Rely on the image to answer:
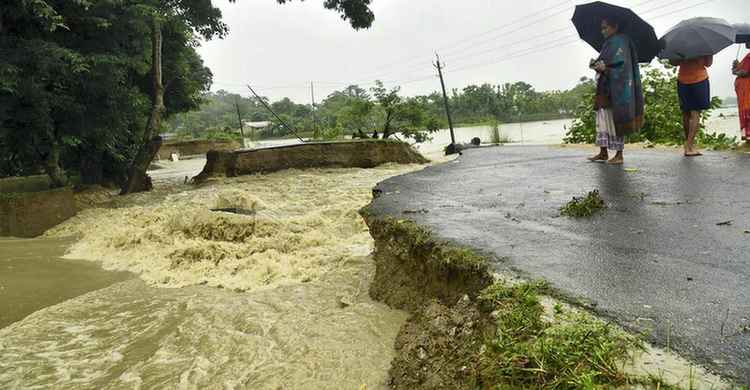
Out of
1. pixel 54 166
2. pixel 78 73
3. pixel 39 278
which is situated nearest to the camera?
pixel 39 278

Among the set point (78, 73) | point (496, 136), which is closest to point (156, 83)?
point (78, 73)

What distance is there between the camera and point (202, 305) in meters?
3.69

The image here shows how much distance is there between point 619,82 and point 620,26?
0.73 m

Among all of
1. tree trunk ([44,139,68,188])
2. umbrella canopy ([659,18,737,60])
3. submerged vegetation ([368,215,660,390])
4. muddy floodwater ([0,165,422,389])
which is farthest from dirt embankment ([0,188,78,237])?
umbrella canopy ([659,18,737,60])

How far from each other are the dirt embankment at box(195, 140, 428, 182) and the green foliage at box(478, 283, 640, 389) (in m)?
11.2

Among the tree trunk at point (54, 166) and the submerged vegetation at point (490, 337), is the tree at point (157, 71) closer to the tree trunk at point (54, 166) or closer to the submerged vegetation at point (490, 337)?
the tree trunk at point (54, 166)

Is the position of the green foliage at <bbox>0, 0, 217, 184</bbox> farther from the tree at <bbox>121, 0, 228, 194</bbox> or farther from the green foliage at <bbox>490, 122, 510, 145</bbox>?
the green foliage at <bbox>490, 122, 510, 145</bbox>

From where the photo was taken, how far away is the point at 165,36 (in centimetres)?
1319

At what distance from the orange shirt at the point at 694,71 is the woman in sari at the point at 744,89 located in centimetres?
72

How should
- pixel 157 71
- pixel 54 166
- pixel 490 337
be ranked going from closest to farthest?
pixel 490 337 < pixel 54 166 < pixel 157 71

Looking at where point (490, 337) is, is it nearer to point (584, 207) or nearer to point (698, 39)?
point (584, 207)

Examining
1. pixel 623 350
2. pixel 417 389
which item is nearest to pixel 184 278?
pixel 417 389

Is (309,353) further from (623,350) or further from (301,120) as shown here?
(301,120)

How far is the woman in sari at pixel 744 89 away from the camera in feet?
20.4
